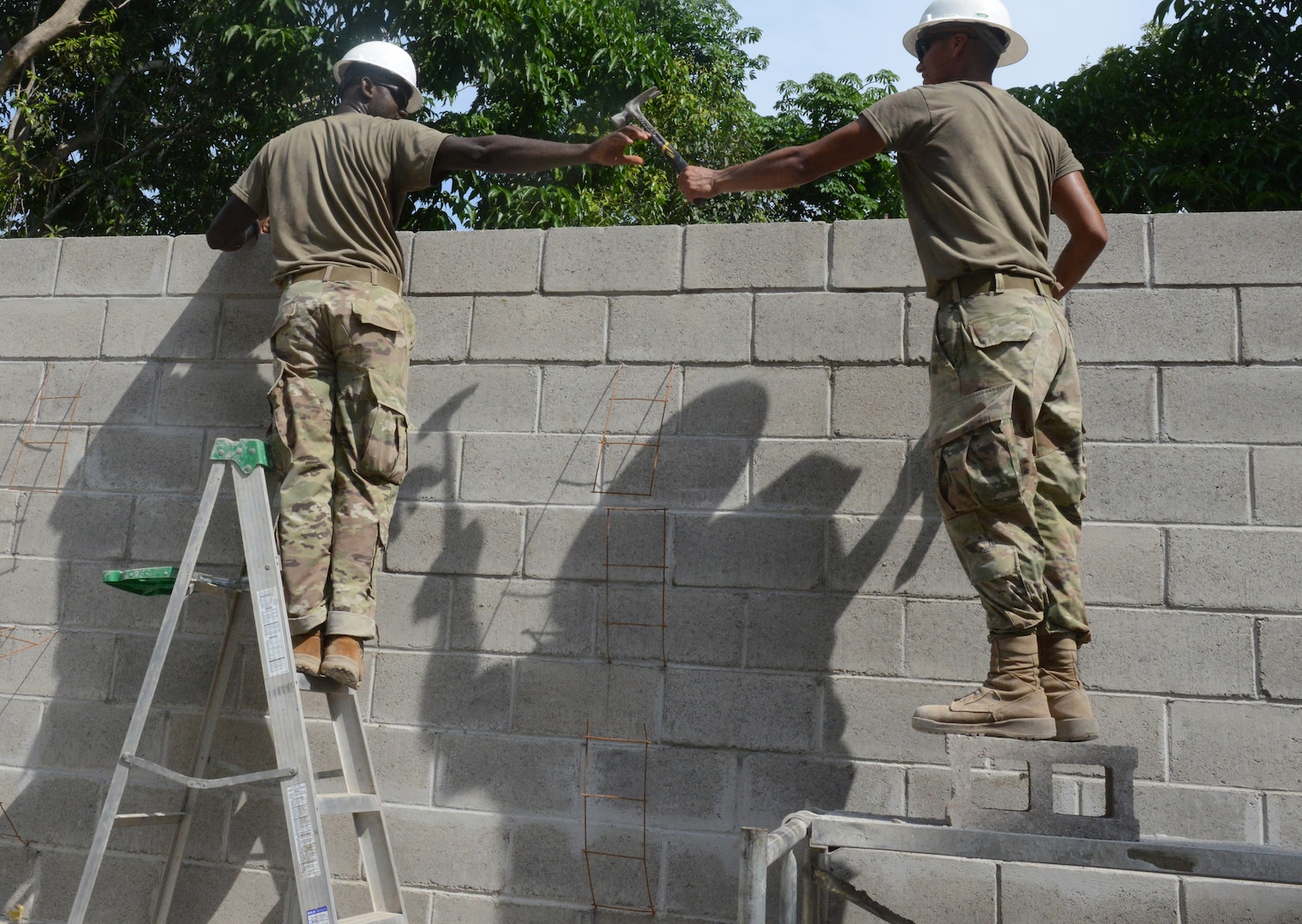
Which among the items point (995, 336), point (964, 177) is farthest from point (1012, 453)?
point (964, 177)

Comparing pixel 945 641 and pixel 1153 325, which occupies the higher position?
pixel 1153 325

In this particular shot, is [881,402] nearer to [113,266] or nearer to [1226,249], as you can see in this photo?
[1226,249]

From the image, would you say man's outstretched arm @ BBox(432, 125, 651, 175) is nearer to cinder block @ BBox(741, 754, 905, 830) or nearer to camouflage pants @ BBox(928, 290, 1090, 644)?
camouflage pants @ BBox(928, 290, 1090, 644)

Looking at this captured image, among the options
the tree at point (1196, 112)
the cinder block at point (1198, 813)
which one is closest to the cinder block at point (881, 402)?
the cinder block at point (1198, 813)

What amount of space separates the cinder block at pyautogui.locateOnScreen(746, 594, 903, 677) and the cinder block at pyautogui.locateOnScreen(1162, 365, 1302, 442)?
86 centimetres

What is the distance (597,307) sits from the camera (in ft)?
10.8

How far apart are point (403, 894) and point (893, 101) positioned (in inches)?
92.3

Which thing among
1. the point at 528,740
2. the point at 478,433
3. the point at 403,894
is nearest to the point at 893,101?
the point at 478,433

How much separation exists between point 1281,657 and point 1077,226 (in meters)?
1.16

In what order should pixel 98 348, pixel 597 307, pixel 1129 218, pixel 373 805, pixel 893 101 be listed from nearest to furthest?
pixel 893 101
pixel 373 805
pixel 1129 218
pixel 597 307
pixel 98 348

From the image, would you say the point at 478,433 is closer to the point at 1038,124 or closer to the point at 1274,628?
the point at 1038,124

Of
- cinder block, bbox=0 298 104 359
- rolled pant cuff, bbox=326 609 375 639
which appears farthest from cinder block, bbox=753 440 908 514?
cinder block, bbox=0 298 104 359

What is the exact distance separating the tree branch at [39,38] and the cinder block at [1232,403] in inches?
387

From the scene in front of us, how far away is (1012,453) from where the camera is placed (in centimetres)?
230
